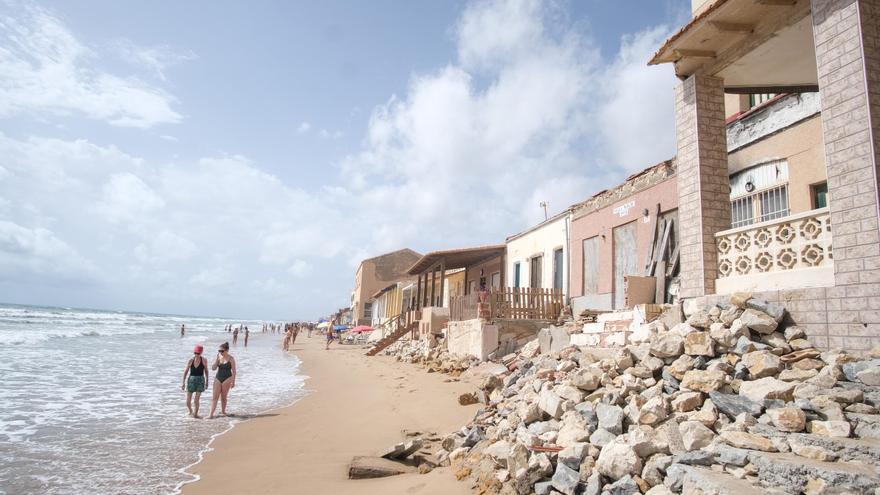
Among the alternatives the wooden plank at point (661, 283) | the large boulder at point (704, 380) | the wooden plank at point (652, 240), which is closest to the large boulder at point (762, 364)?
the large boulder at point (704, 380)

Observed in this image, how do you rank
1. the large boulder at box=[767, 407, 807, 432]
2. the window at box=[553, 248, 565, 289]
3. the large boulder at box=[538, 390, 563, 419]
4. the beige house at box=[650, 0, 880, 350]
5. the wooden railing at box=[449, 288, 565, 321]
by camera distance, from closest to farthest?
the large boulder at box=[767, 407, 807, 432] < the beige house at box=[650, 0, 880, 350] < the large boulder at box=[538, 390, 563, 419] < the wooden railing at box=[449, 288, 565, 321] < the window at box=[553, 248, 565, 289]

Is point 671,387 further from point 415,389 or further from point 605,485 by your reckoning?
point 415,389

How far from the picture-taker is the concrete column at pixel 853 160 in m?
4.60

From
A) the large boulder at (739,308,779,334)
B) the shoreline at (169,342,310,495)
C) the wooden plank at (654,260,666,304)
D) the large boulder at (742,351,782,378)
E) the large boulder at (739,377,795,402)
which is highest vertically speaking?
the wooden plank at (654,260,666,304)

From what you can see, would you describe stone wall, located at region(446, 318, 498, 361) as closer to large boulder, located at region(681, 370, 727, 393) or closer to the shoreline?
the shoreline

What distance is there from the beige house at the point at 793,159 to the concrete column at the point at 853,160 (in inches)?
0.4

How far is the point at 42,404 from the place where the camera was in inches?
395

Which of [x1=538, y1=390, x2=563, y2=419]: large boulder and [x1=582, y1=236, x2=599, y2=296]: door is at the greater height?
[x1=582, y1=236, x2=599, y2=296]: door

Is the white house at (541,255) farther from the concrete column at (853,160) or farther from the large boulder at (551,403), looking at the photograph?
the concrete column at (853,160)

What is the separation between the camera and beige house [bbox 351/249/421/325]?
4944 centimetres

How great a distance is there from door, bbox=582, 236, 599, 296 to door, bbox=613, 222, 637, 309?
2.76 feet

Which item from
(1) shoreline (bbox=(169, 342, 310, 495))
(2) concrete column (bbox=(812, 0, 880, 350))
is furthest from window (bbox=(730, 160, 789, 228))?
(1) shoreline (bbox=(169, 342, 310, 495))

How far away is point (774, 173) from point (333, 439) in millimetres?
9527

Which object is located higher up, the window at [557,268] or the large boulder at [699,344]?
the window at [557,268]
